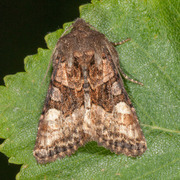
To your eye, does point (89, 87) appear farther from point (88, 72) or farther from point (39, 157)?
point (39, 157)

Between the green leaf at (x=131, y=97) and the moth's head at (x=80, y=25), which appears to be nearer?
the green leaf at (x=131, y=97)

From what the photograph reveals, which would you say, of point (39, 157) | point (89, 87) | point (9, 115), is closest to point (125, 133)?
point (89, 87)

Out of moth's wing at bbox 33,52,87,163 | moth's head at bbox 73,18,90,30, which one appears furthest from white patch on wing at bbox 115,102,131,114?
moth's head at bbox 73,18,90,30

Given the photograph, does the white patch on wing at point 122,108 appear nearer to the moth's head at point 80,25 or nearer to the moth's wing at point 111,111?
the moth's wing at point 111,111

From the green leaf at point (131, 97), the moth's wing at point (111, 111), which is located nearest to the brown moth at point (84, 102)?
the moth's wing at point (111, 111)

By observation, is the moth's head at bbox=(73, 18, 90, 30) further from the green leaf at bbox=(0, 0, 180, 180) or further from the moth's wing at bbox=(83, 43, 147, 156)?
the moth's wing at bbox=(83, 43, 147, 156)

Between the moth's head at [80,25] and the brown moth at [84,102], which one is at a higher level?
the moth's head at [80,25]
